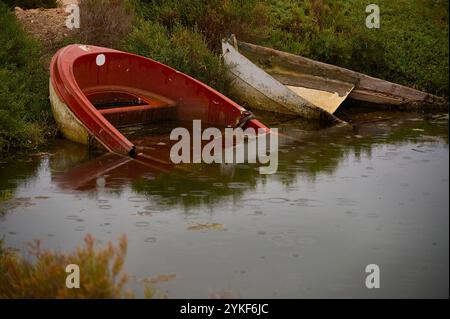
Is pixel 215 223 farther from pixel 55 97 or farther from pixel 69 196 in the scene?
pixel 55 97

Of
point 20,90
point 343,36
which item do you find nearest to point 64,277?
point 20,90

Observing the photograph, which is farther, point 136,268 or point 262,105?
point 262,105

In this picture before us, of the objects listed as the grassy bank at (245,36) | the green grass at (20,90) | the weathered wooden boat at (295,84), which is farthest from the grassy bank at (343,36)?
the green grass at (20,90)

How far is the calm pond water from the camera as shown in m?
7.37

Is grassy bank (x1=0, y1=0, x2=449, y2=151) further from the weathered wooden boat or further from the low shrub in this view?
the weathered wooden boat

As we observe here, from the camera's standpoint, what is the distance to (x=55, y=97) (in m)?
12.2

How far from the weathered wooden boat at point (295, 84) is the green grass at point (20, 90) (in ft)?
11.5

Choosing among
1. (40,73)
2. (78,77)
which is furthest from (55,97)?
(40,73)

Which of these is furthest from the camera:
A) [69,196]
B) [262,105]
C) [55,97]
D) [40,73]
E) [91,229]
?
[262,105]

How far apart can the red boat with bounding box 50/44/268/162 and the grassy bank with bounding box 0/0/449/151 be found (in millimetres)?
746

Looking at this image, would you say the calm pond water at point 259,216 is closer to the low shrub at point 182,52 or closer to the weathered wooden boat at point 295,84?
the weathered wooden boat at point 295,84

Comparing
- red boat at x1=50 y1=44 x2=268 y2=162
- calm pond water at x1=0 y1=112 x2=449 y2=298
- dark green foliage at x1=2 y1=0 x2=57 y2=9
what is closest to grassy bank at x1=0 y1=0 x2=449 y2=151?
red boat at x1=50 y1=44 x2=268 y2=162

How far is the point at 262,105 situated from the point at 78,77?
3.63 m

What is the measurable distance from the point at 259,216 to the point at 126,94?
5.03 meters
